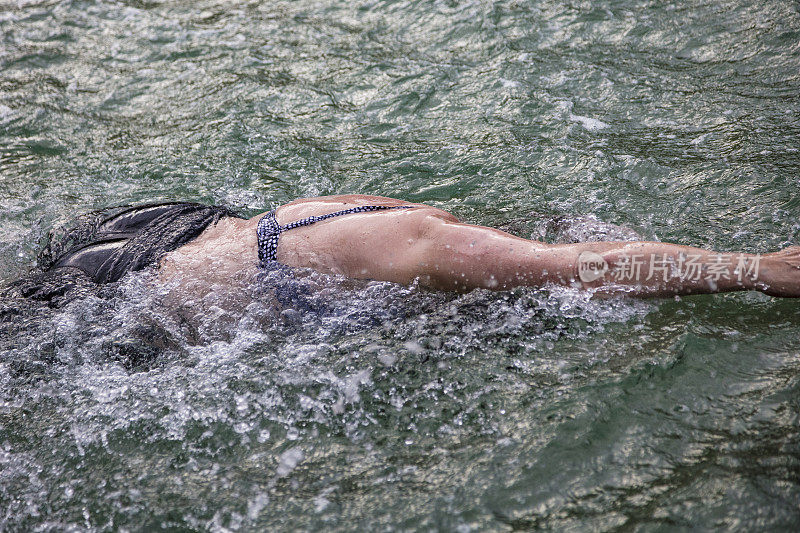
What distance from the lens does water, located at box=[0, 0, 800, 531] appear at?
2439 mm

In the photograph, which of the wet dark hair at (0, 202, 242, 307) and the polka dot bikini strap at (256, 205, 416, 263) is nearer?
the polka dot bikini strap at (256, 205, 416, 263)

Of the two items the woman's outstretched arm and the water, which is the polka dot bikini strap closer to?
the water

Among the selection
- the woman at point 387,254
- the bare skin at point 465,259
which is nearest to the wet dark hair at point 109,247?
the woman at point 387,254

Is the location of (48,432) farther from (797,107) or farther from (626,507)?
(797,107)

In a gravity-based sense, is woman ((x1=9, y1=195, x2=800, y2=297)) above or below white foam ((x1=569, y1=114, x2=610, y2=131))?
below

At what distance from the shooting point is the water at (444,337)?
96.0 inches

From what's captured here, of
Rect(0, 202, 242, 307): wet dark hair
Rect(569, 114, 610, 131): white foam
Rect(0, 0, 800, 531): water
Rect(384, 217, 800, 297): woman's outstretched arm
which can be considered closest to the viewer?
Rect(0, 0, 800, 531): water

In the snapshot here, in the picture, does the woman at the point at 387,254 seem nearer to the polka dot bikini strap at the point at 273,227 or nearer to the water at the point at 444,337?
the polka dot bikini strap at the point at 273,227

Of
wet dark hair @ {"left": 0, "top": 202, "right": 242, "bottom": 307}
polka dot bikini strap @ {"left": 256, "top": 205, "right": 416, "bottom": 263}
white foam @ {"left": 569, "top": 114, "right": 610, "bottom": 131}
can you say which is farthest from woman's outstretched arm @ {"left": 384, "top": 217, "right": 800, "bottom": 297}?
white foam @ {"left": 569, "top": 114, "right": 610, "bottom": 131}

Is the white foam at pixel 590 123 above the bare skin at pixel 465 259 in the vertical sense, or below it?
above

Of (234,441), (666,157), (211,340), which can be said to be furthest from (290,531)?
(666,157)

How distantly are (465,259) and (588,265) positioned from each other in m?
0.50

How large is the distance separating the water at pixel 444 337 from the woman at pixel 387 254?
0.12 meters

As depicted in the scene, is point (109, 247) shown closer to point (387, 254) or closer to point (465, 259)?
point (387, 254)
